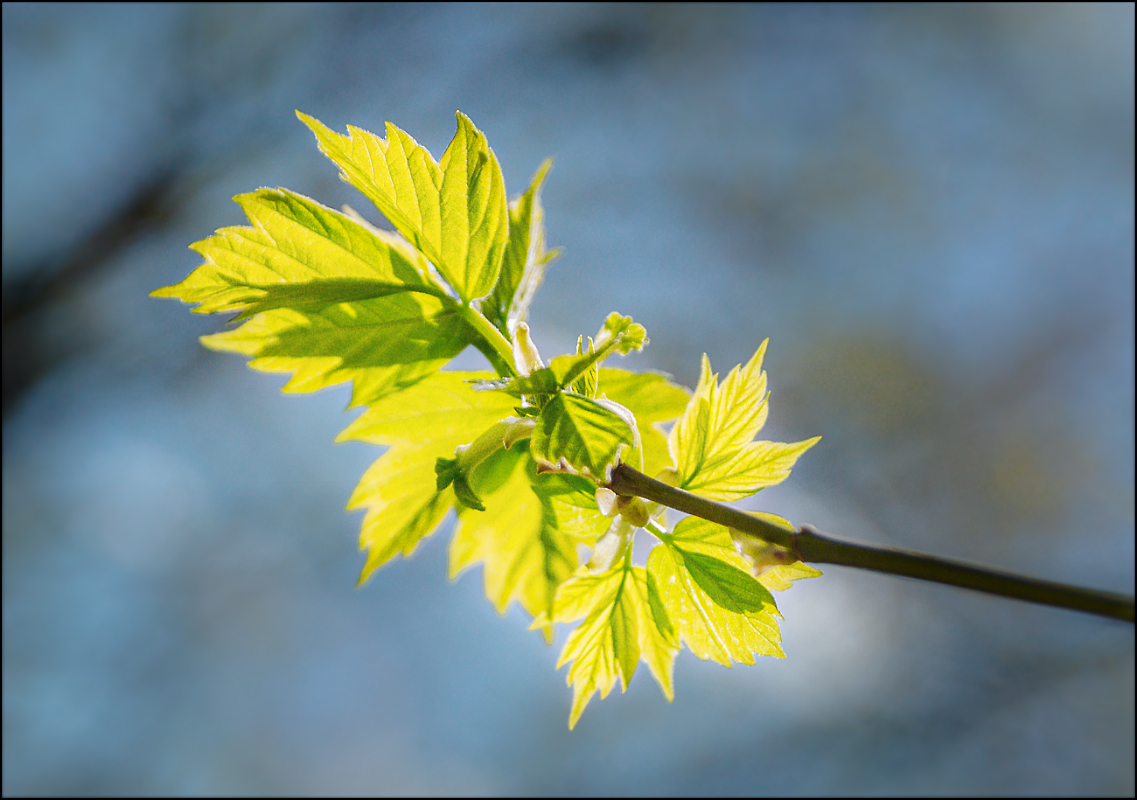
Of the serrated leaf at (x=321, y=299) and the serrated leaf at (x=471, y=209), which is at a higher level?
the serrated leaf at (x=471, y=209)

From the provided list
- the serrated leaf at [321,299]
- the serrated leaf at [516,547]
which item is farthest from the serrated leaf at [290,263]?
the serrated leaf at [516,547]

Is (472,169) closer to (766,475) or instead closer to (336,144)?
(336,144)

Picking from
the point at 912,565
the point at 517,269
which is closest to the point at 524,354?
the point at 517,269

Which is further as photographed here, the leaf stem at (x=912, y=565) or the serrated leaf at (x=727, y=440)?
the serrated leaf at (x=727, y=440)

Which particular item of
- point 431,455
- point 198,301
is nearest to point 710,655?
point 431,455

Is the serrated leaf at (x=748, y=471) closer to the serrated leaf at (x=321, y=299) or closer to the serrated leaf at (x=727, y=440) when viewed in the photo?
the serrated leaf at (x=727, y=440)

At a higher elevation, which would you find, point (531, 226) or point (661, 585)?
point (531, 226)

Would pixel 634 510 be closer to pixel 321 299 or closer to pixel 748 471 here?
pixel 748 471
